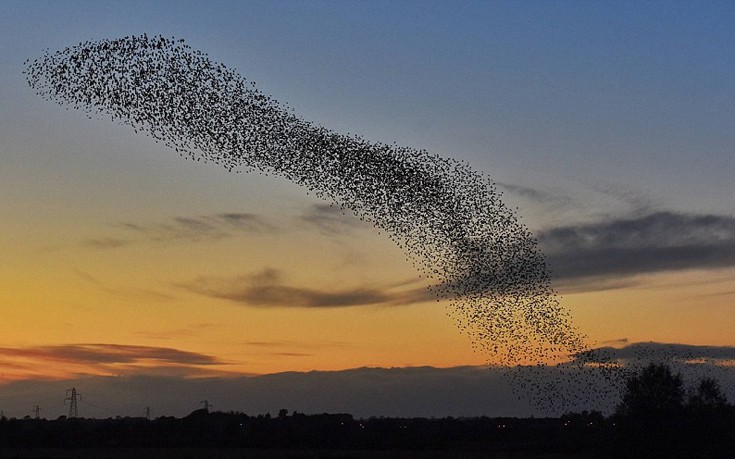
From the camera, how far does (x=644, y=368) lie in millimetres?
83312

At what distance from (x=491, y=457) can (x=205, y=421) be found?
72.9 meters

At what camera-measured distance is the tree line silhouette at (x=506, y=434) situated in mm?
74750

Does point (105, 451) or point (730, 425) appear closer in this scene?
point (730, 425)

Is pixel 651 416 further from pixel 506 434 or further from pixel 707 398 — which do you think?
pixel 506 434

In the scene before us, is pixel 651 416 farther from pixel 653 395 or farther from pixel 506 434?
pixel 506 434

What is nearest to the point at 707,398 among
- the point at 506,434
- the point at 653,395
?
the point at 653,395

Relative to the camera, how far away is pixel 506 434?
14175 centimetres

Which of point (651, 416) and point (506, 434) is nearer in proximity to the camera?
point (651, 416)

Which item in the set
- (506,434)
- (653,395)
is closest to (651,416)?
(653,395)

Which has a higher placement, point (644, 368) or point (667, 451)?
point (644, 368)

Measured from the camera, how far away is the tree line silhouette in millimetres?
74750

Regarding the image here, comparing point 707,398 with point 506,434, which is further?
point 506,434

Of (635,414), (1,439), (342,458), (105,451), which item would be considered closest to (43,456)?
(105,451)

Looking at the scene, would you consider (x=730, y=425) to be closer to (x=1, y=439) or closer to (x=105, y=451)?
(x=105, y=451)
